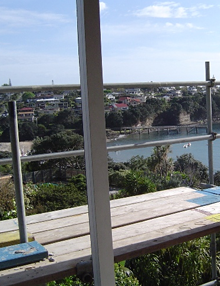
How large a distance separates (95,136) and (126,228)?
61 centimetres

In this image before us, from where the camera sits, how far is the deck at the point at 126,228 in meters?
1.14

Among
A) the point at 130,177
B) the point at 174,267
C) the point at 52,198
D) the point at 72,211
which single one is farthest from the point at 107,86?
the point at 174,267

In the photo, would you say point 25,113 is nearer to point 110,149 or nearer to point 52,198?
point 110,149

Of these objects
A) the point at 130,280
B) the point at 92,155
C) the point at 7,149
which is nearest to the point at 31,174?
the point at 7,149

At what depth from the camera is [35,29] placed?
1177 mm

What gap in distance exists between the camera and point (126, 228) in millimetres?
1467

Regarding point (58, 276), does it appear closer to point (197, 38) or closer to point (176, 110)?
point (176, 110)

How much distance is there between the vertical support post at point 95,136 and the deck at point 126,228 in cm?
Result: 18

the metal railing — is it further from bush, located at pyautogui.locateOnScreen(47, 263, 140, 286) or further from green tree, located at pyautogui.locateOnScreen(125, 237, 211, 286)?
green tree, located at pyautogui.locateOnScreen(125, 237, 211, 286)

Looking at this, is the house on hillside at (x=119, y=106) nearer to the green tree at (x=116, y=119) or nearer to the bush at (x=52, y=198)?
the green tree at (x=116, y=119)

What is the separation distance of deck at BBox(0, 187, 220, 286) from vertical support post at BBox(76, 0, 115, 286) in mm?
178

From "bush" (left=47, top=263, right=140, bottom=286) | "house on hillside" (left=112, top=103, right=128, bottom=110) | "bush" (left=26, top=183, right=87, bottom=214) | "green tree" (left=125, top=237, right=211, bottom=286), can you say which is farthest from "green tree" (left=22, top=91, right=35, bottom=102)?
"green tree" (left=125, top=237, right=211, bottom=286)

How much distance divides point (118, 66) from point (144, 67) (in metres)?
0.31

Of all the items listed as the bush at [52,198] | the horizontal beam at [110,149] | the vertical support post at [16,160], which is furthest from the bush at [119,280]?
the vertical support post at [16,160]
